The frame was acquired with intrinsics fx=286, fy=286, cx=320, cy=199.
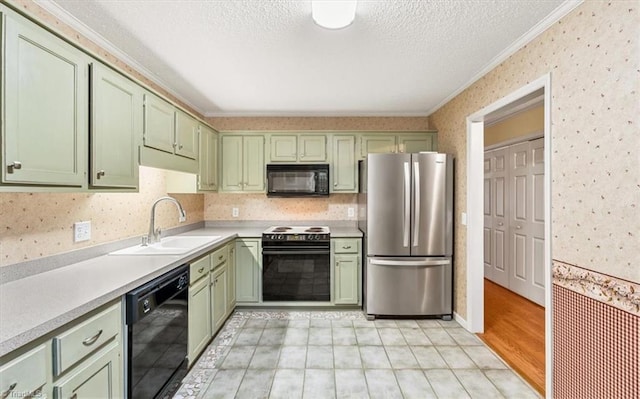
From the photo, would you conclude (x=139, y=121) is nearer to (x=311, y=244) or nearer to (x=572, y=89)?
(x=311, y=244)

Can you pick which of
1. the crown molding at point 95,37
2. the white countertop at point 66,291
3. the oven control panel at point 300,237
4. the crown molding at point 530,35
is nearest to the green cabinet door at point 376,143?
the crown molding at point 530,35

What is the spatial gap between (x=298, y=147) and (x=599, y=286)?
298 cm

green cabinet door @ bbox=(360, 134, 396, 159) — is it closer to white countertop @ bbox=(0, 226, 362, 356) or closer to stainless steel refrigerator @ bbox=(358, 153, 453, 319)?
stainless steel refrigerator @ bbox=(358, 153, 453, 319)

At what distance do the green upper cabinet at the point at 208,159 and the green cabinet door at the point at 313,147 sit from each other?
105 centimetres

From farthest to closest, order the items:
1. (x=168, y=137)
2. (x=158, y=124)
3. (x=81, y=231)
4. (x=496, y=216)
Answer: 1. (x=496, y=216)
2. (x=168, y=137)
3. (x=158, y=124)
4. (x=81, y=231)

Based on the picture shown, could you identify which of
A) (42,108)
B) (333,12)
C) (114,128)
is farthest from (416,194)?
(42,108)

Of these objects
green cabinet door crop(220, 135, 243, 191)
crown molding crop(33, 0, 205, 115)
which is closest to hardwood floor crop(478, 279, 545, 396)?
green cabinet door crop(220, 135, 243, 191)

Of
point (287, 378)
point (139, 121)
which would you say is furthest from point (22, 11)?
point (287, 378)

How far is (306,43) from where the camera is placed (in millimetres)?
2105

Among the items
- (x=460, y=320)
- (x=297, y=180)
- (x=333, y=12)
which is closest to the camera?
(x=333, y=12)

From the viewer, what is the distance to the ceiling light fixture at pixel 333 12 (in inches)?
61.9

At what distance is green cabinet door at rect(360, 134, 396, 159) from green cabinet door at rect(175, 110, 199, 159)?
1.95 m

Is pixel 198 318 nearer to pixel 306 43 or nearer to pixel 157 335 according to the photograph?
Answer: pixel 157 335

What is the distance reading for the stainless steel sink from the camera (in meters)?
2.20
